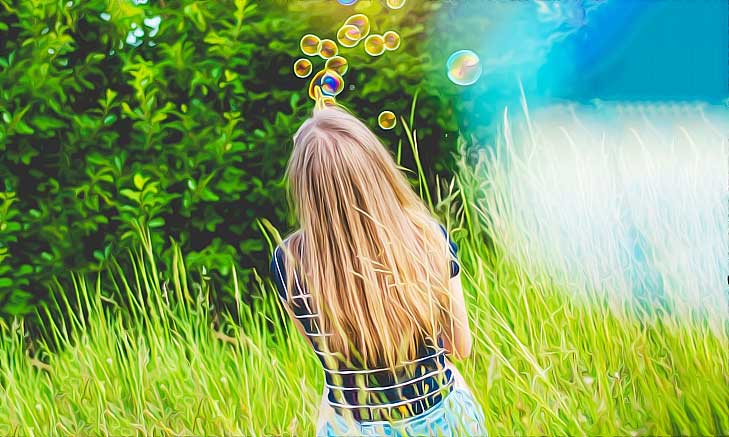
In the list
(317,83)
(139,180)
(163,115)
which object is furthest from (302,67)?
(139,180)

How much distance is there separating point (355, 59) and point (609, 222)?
1.02 meters

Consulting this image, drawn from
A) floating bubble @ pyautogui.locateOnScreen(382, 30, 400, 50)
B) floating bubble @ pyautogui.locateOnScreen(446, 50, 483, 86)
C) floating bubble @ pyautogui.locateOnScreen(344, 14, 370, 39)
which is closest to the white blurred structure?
floating bubble @ pyautogui.locateOnScreen(446, 50, 483, 86)

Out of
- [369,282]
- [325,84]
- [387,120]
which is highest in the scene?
[325,84]

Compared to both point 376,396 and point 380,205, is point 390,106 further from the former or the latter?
point 376,396

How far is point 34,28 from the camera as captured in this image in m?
2.62

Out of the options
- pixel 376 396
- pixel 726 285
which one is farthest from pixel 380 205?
pixel 726 285

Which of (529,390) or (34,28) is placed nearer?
(529,390)

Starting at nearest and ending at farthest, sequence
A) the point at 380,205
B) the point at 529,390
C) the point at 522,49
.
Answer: the point at 380,205
the point at 529,390
the point at 522,49

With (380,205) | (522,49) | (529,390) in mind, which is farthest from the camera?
(522,49)

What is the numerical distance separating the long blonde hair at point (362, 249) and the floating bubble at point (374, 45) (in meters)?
0.59

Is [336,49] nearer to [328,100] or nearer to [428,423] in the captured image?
[328,100]

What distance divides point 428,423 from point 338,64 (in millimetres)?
1228

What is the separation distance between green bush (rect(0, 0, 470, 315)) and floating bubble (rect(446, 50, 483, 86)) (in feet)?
0.26

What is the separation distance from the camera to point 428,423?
2088mm
